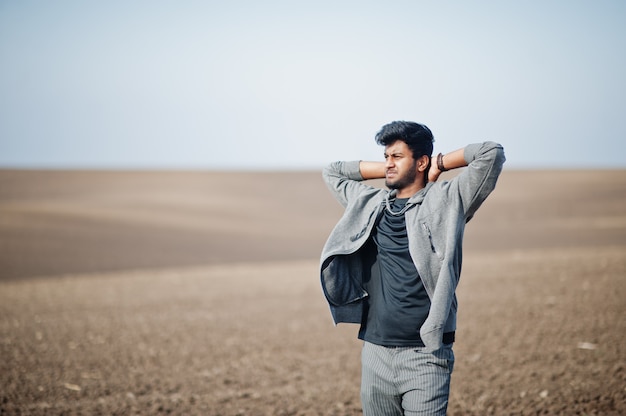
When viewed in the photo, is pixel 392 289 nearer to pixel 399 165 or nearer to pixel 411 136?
pixel 399 165

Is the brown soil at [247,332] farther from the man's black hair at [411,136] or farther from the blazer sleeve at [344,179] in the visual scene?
the man's black hair at [411,136]

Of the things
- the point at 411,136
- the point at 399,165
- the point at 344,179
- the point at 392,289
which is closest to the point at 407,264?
the point at 392,289

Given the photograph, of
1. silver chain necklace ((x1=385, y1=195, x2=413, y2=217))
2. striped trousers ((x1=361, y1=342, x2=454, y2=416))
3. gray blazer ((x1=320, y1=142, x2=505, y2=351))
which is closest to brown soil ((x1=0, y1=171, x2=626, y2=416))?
striped trousers ((x1=361, y1=342, x2=454, y2=416))

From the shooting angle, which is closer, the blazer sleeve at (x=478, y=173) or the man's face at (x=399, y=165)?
the blazer sleeve at (x=478, y=173)

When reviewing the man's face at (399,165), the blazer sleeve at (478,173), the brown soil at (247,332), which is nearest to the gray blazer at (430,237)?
the blazer sleeve at (478,173)

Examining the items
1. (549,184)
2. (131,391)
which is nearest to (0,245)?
(131,391)

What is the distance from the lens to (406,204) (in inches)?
130

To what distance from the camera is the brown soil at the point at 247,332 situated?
20.6ft

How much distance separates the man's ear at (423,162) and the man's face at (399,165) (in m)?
0.03

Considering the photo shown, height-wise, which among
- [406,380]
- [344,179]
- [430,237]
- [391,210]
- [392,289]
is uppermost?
[344,179]

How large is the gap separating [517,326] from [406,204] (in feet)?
21.9

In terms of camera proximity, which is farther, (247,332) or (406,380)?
(247,332)

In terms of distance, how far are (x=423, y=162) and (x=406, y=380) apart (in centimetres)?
113

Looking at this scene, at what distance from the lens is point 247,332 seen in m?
9.84
